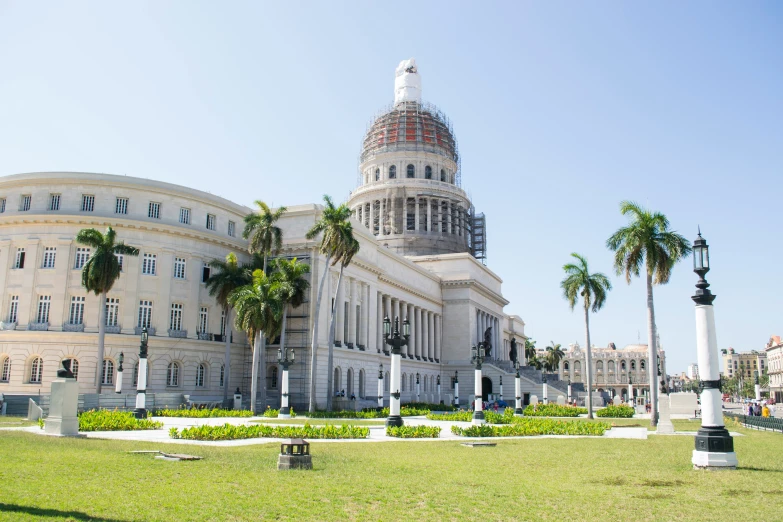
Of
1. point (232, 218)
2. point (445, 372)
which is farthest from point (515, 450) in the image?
point (445, 372)

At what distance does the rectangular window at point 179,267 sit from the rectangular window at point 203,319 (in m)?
3.45

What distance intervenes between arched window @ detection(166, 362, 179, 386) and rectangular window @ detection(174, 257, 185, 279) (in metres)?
7.05

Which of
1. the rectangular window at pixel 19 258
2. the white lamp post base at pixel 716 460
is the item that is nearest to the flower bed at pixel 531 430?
the white lamp post base at pixel 716 460

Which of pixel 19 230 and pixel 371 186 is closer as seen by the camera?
pixel 19 230

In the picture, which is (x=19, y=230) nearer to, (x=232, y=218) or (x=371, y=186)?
(x=232, y=218)

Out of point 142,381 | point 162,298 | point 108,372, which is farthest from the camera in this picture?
point 162,298

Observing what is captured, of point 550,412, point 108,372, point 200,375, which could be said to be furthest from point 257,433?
point 550,412

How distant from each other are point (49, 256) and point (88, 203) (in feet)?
16.2

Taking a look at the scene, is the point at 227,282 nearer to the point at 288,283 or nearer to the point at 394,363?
the point at 288,283

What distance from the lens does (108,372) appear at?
48750mm

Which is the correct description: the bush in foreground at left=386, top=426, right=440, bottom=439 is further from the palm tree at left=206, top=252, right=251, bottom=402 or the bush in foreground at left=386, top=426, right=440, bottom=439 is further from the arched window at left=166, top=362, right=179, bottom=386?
the arched window at left=166, top=362, right=179, bottom=386

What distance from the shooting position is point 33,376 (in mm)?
47094

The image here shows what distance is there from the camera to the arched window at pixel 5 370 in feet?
154

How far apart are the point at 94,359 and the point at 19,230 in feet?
38.3
